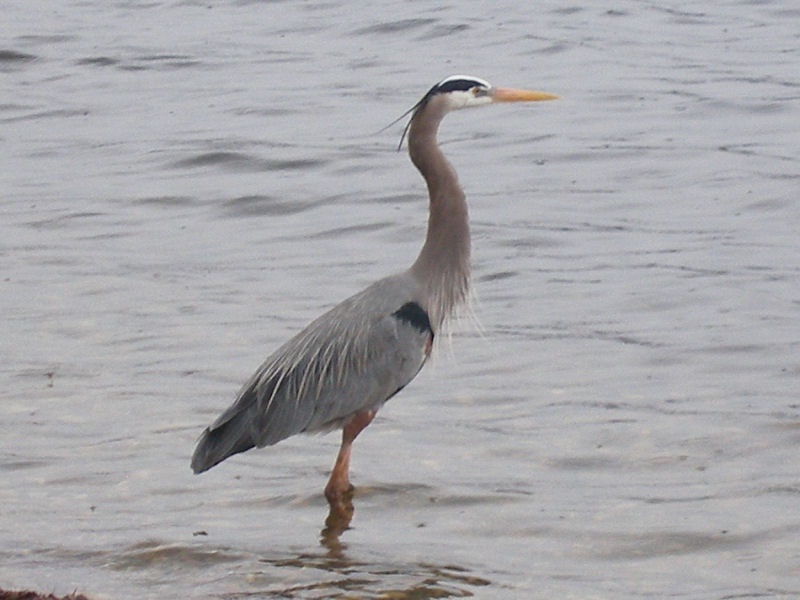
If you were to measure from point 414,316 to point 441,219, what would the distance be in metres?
0.51

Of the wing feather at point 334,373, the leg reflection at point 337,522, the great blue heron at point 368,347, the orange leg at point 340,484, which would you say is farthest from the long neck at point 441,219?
the leg reflection at point 337,522

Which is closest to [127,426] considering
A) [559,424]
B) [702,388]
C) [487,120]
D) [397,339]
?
[397,339]

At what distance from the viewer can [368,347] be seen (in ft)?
26.3

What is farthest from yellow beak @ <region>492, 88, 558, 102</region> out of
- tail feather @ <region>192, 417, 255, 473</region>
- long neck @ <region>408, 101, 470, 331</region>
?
tail feather @ <region>192, 417, 255, 473</region>

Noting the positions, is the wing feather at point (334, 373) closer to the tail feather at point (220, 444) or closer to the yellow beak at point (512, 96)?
the tail feather at point (220, 444)

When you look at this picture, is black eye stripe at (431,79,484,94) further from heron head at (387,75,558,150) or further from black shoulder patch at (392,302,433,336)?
black shoulder patch at (392,302,433,336)

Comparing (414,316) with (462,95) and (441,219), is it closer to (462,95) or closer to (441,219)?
(441,219)

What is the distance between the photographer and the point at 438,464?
321 inches

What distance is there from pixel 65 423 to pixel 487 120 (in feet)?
27.5

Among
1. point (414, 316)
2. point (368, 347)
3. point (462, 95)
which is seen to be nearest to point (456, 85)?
point (462, 95)

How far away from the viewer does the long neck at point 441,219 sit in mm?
8305

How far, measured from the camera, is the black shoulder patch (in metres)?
8.10

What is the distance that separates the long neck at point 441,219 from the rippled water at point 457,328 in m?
0.76

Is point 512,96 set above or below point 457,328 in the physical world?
above
